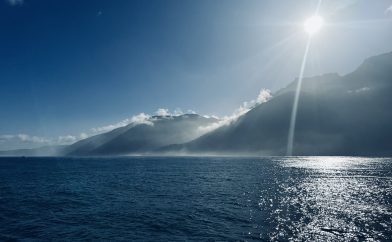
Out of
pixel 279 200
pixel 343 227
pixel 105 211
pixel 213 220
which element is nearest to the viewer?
pixel 343 227

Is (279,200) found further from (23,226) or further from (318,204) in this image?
(23,226)

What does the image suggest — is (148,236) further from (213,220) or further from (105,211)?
(105,211)

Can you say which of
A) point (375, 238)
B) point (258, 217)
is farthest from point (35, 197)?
point (375, 238)

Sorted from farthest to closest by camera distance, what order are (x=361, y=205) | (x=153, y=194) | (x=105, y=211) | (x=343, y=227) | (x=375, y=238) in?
1. (x=153, y=194)
2. (x=361, y=205)
3. (x=105, y=211)
4. (x=343, y=227)
5. (x=375, y=238)

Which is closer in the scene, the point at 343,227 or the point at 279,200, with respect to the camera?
the point at 343,227

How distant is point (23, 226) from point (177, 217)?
2343 centimetres

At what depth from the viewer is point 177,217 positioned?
49.5m

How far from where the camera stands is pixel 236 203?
61906 millimetres

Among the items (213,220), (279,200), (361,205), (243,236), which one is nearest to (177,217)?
(213,220)

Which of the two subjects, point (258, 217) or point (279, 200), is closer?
point (258, 217)

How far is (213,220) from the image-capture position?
4738cm

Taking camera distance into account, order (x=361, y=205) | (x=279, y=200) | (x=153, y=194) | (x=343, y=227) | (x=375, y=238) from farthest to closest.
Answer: (x=153, y=194) → (x=279, y=200) → (x=361, y=205) → (x=343, y=227) → (x=375, y=238)

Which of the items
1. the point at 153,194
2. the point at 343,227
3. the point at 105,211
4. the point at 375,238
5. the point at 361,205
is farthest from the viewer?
the point at 153,194

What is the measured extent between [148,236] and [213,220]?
12.2 metres
